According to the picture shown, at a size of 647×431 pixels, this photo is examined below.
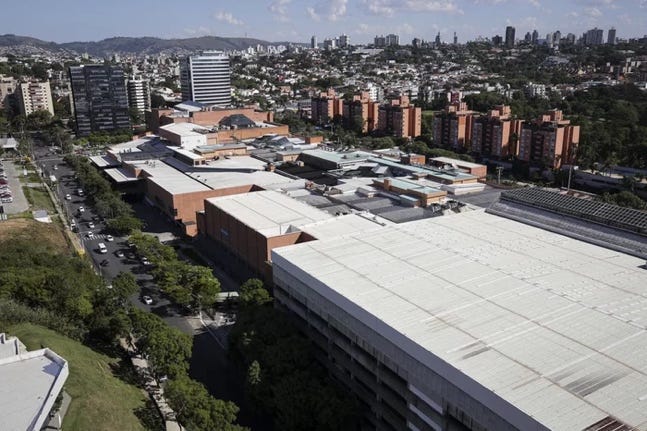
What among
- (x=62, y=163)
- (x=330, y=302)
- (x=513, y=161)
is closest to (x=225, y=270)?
(x=330, y=302)

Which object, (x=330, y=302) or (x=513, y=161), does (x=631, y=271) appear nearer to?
(x=330, y=302)

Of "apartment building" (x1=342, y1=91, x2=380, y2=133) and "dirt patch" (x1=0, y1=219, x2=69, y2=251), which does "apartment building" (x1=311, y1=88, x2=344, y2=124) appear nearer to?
"apartment building" (x1=342, y1=91, x2=380, y2=133)

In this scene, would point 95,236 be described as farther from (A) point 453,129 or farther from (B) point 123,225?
(A) point 453,129

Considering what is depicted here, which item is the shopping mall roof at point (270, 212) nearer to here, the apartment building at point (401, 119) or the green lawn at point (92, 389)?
the green lawn at point (92, 389)

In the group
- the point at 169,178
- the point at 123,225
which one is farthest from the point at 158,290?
the point at 169,178

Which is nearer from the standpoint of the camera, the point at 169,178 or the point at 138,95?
the point at 169,178
